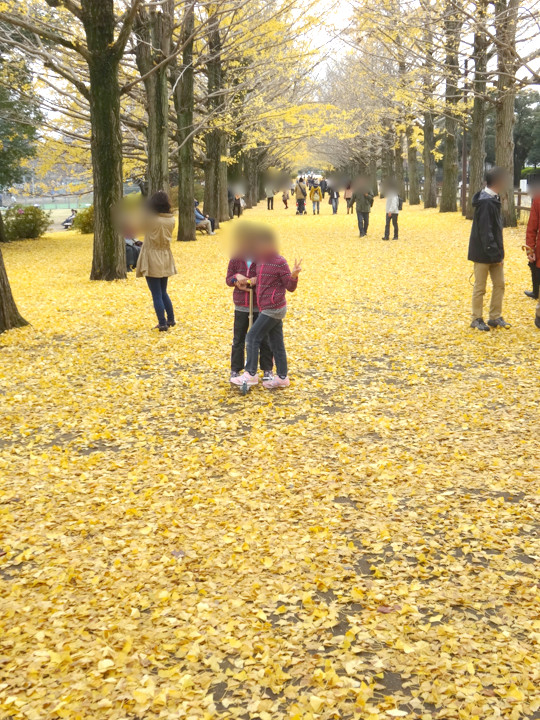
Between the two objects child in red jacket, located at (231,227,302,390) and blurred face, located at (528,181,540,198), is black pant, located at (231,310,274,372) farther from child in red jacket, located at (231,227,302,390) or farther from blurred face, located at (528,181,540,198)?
blurred face, located at (528,181,540,198)

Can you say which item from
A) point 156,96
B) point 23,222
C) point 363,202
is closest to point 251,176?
point 23,222

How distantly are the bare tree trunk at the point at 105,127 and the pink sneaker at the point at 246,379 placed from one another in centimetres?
761

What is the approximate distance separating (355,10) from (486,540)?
1679cm

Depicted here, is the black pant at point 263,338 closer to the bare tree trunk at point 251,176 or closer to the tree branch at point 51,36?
the tree branch at point 51,36

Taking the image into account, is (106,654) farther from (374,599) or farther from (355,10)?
(355,10)

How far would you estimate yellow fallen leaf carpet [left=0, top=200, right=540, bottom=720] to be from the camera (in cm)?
291

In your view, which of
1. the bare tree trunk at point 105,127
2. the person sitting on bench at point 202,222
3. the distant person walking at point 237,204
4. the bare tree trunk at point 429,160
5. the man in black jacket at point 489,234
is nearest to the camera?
the man in black jacket at point 489,234

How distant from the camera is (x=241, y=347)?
7.09 metres

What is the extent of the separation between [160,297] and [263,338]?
3016 millimetres

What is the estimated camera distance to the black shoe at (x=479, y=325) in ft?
29.9

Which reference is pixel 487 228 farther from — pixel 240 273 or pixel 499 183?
pixel 240 273

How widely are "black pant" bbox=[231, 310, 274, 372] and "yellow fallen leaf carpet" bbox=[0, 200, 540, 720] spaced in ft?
1.23

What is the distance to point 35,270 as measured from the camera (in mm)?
16531

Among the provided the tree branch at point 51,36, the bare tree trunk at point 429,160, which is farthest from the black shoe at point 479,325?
the bare tree trunk at point 429,160
